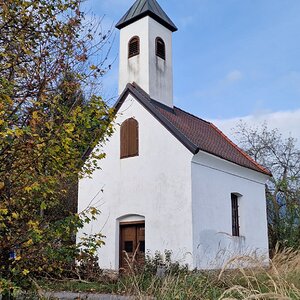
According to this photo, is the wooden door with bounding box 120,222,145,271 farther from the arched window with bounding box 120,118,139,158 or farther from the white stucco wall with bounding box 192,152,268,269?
the arched window with bounding box 120,118,139,158

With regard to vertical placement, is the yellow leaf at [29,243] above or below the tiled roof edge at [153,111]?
below

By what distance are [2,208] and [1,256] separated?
0.79 m

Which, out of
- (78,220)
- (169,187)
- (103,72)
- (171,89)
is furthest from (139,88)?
(78,220)

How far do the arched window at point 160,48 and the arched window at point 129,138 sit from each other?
325 cm

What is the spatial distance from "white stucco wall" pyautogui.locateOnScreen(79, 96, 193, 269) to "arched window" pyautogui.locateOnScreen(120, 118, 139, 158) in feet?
0.58

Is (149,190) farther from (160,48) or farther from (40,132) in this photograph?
(40,132)

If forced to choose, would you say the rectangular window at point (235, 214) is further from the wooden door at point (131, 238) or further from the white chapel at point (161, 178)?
the wooden door at point (131, 238)

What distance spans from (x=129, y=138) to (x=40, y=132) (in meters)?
11.0

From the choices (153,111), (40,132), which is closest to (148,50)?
(153,111)

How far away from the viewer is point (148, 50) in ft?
53.0

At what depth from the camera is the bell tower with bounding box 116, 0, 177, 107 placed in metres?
16.1

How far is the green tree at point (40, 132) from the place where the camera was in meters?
4.24

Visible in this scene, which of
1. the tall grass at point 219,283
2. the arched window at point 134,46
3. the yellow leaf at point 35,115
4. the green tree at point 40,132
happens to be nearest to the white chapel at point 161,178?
the arched window at point 134,46

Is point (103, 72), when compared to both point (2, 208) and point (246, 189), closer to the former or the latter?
point (2, 208)
